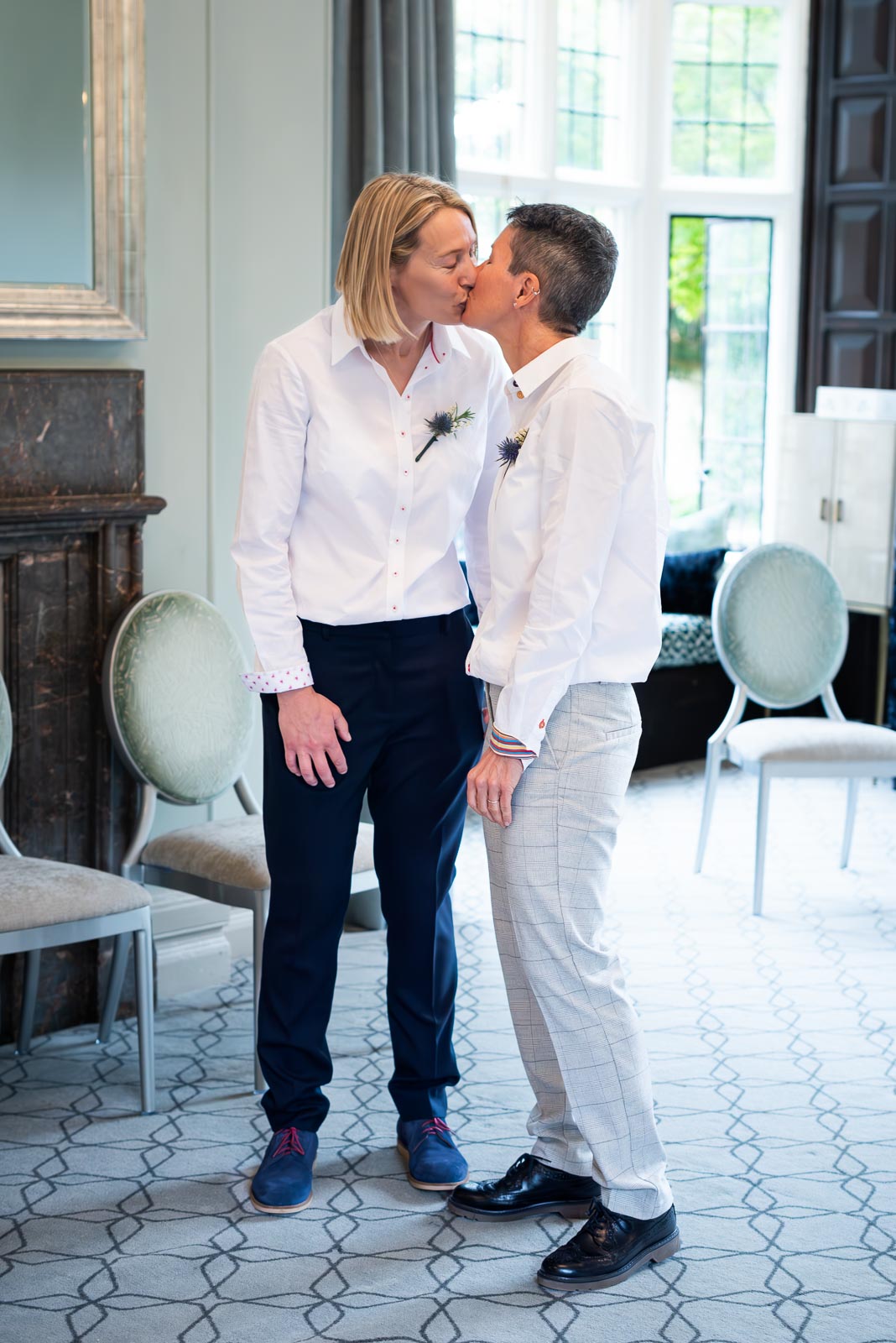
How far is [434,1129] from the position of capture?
261cm

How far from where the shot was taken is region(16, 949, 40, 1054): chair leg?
3061 millimetres

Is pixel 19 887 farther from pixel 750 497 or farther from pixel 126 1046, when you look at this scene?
pixel 750 497

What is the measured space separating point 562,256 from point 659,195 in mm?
4349

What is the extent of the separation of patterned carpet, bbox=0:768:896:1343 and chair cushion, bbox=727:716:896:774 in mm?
447

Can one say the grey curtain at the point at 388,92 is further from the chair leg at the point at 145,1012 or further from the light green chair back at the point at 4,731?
the chair leg at the point at 145,1012

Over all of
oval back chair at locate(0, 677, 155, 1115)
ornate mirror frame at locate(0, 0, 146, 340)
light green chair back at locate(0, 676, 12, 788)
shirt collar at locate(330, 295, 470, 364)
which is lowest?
oval back chair at locate(0, 677, 155, 1115)

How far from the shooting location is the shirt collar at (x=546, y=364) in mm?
2125

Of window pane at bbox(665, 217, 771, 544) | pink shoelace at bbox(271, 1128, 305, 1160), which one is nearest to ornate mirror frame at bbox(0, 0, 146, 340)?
pink shoelace at bbox(271, 1128, 305, 1160)

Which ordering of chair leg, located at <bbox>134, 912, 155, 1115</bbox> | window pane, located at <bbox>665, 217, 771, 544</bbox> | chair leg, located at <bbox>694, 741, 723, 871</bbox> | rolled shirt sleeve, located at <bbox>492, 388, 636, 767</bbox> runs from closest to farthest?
rolled shirt sleeve, located at <bbox>492, 388, 636, 767</bbox> → chair leg, located at <bbox>134, 912, 155, 1115</bbox> → chair leg, located at <bbox>694, 741, 723, 871</bbox> → window pane, located at <bbox>665, 217, 771, 544</bbox>

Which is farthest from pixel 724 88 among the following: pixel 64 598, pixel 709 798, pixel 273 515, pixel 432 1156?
pixel 432 1156

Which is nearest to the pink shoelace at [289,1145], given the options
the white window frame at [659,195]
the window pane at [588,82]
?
the white window frame at [659,195]

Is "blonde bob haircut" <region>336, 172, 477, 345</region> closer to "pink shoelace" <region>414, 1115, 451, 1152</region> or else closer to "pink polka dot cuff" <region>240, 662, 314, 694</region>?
"pink polka dot cuff" <region>240, 662, 314, 694</region>

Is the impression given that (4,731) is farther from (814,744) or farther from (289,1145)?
(814,744)

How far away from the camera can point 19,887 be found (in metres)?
2.67
